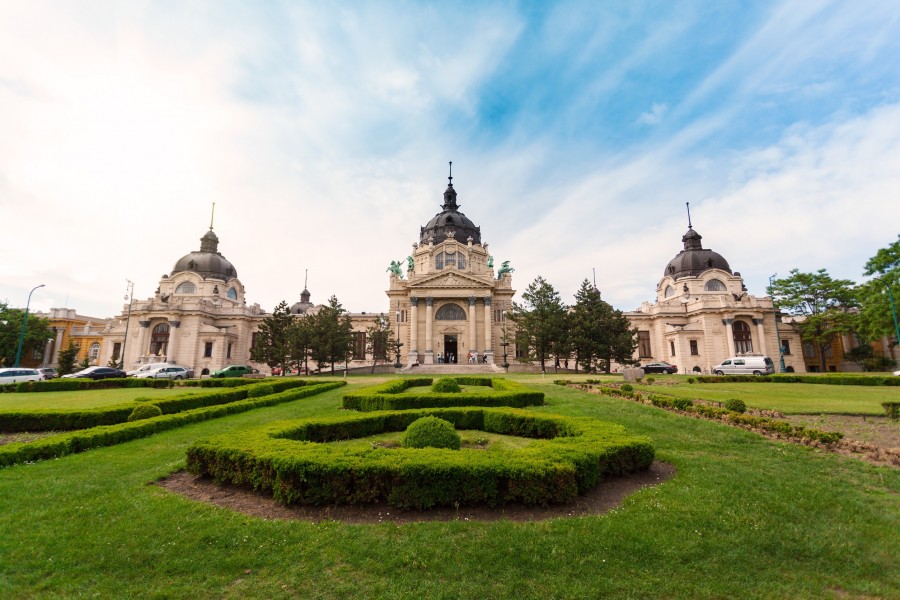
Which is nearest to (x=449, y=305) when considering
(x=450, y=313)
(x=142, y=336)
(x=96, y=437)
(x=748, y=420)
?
(x=450, y=313)

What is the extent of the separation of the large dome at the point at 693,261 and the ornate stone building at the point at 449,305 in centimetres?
2468

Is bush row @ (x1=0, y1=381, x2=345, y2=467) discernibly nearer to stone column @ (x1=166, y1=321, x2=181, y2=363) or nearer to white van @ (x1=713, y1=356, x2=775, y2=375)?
white van @ (x1=713, y1=356, x2=775, y2=375)

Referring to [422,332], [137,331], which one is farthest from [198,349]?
[422,332]

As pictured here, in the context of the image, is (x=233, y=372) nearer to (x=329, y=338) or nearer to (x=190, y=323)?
(x=329, y=338)

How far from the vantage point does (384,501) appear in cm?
646

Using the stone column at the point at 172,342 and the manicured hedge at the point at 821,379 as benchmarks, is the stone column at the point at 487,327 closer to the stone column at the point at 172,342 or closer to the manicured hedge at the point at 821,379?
the manicured hedge at the point at 821,379

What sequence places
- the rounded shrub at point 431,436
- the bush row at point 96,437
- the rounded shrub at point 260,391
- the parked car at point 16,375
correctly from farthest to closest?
the parked car at point 16,375, the rounded shrub at point 260,391, the bush row at point 96,437, the rounded shrub at point 431,436

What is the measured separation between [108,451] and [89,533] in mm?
5714

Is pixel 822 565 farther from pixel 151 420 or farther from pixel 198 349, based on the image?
pixel 198 349

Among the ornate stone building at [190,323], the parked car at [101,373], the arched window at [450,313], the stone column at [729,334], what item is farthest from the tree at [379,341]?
the stone column at [729,334]

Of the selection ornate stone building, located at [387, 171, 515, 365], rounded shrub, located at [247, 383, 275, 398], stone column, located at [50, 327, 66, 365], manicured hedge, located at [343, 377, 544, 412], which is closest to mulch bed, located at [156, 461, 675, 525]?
manicured hedge, located at [343, 377, 544, 412]

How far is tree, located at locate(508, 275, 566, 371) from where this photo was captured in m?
39.9

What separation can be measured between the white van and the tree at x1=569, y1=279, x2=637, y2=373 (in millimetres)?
7923

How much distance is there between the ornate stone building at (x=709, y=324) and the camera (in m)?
51.8
